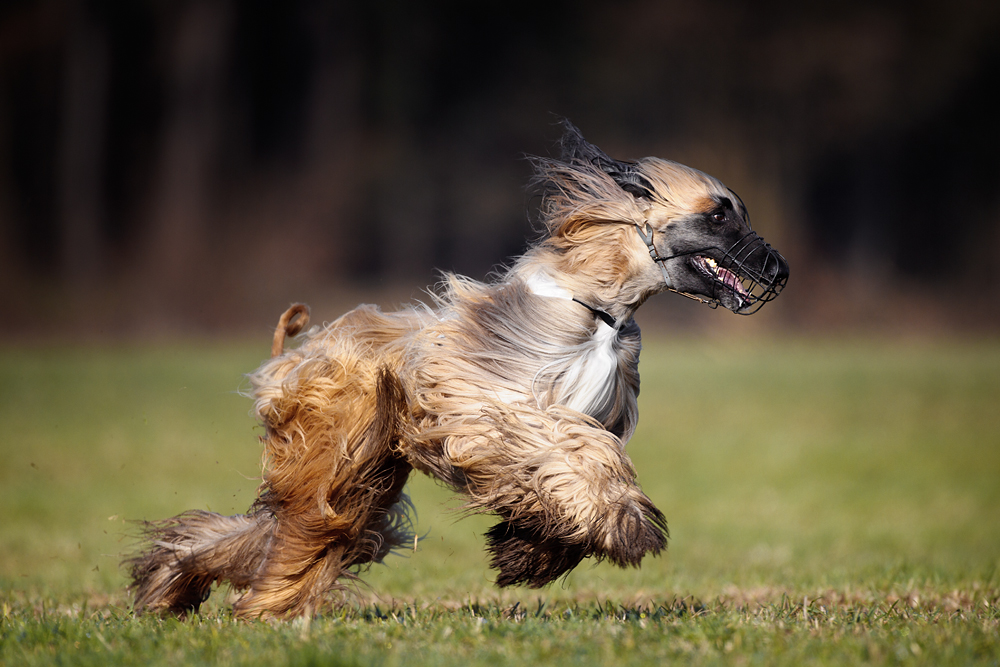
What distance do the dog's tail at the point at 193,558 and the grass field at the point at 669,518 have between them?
0.45 feet

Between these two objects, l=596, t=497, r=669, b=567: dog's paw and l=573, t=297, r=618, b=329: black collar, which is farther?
l=573, t=297, r=618, b=329: black collar

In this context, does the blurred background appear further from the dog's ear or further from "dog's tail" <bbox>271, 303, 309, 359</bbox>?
the dog's ear

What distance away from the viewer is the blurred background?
23500mm

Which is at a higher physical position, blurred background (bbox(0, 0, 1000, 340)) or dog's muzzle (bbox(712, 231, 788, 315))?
blurred background (bbox(0, 0, 1000, 340))

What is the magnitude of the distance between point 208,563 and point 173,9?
881 inches

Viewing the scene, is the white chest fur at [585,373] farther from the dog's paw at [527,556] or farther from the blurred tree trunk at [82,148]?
the blurred tree trunk at [82,148]

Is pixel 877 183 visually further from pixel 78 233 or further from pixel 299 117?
pixel 78 233

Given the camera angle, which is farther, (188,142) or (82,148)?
(188,142)

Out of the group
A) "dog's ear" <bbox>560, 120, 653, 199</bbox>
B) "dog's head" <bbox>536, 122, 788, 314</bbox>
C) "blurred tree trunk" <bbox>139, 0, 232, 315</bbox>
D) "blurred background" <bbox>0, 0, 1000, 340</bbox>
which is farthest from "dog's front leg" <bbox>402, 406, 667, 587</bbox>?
"blurred tree trunk" <bbox>139, 0, 232, 315</bbox>

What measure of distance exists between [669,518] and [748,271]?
203 inches

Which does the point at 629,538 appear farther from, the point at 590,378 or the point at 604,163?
the point at 604,163

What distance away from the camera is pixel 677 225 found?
11.9ft

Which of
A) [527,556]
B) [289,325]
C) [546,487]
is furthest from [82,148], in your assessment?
[546,487]

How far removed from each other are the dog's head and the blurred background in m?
18.3
